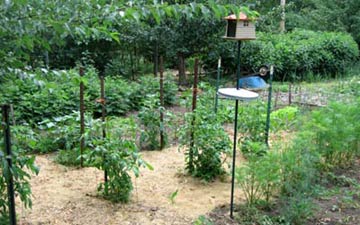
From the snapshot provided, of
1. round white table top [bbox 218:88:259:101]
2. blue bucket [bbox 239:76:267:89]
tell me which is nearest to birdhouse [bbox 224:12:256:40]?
round white table top [bbox 218:88:259:101]

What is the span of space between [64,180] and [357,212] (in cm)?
246

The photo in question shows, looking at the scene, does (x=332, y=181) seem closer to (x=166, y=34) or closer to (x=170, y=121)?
(x=170, y=121)

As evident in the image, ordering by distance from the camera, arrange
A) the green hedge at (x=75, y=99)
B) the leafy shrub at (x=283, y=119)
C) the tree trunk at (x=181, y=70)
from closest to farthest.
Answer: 1. the leafy shrub at (x=283, y=119)
2. the green hedge at (x=75, y=99)
3. the tree trunk at (x=181, y=70)

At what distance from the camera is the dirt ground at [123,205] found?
3.18m

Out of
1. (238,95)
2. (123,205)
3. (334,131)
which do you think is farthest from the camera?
(334,131)

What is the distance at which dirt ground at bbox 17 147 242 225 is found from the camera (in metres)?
3.18

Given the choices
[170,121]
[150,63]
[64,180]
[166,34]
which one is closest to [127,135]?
[64,180]

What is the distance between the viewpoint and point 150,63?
11406 millimetres

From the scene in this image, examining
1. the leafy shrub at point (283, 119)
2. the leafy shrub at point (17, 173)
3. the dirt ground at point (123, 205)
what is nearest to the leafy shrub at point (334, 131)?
the dirt ground at point (123, 205)

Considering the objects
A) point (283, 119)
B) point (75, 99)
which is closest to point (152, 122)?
point (75, 99)

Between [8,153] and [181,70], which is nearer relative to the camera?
[8,153]

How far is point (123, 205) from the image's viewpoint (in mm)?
3381

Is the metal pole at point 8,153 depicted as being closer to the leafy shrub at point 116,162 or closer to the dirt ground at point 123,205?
the dirt ground at point 123,205

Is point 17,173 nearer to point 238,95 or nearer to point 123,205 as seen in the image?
point 123,205
